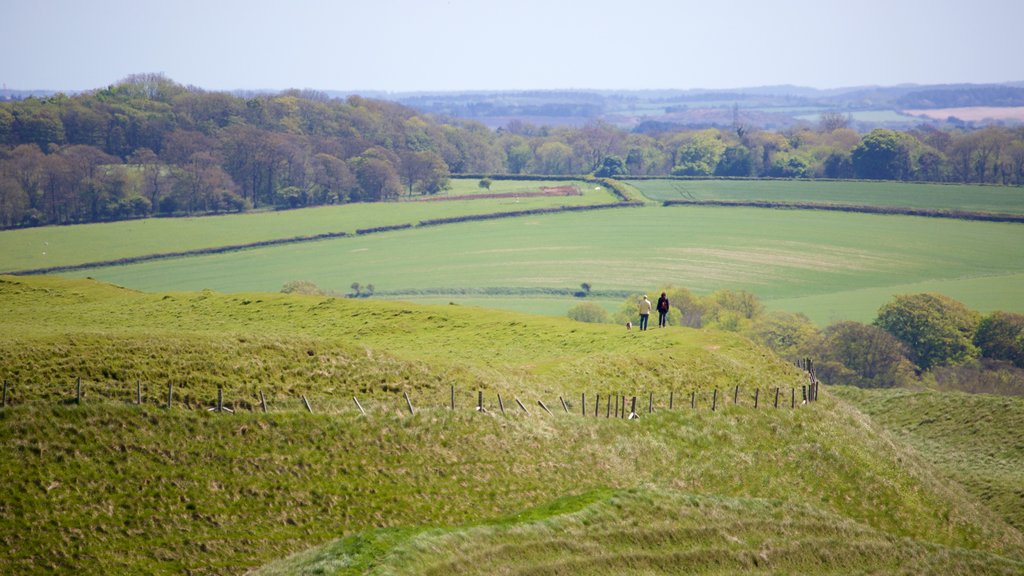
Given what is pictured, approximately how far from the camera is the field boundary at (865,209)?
467 feet

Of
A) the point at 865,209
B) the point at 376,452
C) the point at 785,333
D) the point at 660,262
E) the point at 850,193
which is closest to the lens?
the point at 376,452

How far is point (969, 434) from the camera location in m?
53.6

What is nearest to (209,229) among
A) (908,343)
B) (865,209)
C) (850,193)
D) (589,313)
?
(589,313)

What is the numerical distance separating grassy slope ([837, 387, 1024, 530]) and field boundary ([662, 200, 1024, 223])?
89726 mm

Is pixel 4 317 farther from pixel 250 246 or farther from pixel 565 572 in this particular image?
pixel 250 246

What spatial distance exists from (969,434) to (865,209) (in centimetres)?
10613

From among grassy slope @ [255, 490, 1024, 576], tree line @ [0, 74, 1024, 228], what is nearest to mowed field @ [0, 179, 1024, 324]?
tree line @ [0, 74, 1024, 228]

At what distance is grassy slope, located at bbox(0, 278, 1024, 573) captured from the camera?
91.4 ft

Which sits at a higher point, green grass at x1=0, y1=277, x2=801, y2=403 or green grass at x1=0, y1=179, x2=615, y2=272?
green grass at x1=0, y1=277, x2=801, y2=403

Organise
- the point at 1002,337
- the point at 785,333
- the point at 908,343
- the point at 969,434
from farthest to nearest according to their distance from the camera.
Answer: the point at 785,333 < the point at 908,343 < the point at 1002,337 < the point at 969,434

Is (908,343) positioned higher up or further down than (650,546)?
further down

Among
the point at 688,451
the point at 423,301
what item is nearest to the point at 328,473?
the point at 688,451

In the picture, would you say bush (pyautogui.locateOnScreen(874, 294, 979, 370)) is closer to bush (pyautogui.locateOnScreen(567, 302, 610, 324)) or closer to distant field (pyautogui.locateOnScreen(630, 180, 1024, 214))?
bush (pyautogui.locateOnScreen(567, 302, 610, 324))

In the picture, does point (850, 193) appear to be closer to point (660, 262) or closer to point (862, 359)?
point (660, 262)
